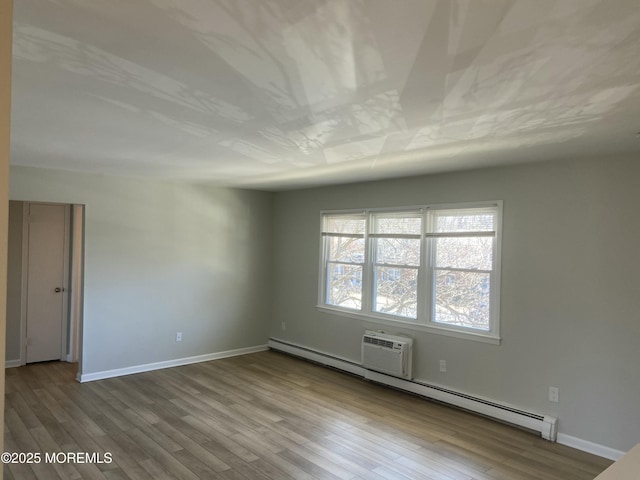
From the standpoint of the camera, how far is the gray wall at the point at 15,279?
533cm

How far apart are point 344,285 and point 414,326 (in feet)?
3.97

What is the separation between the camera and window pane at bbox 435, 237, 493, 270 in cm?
415

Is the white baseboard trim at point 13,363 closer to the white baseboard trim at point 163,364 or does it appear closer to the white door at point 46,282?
the white door at point 46,282

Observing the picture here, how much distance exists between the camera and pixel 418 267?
4688mm

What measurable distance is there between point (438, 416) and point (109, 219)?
420cm

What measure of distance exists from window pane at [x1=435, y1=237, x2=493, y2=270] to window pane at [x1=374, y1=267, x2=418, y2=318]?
15.6 inches

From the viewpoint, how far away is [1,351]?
811mm

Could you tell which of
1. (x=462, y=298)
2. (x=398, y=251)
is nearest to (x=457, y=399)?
(x=462, y=298)

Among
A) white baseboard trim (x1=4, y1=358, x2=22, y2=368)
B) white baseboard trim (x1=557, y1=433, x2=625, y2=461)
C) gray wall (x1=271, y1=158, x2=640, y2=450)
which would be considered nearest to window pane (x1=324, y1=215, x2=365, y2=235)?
gray wall (x1=271, y1=158, x2=640, y2=450)

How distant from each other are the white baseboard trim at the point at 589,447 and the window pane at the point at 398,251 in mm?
2048

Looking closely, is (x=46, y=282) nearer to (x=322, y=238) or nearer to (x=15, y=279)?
(x=15, y=279)

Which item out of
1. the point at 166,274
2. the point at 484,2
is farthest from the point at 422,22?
the point at 166,274

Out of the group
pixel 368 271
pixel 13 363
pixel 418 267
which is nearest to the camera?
pixel 418 267

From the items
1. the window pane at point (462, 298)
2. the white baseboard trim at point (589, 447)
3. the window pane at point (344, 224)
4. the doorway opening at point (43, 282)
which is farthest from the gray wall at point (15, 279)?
the white baseboard trim at point (589, 447)
